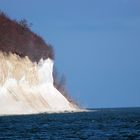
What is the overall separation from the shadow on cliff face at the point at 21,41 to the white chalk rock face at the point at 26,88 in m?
1.25

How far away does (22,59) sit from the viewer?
106 m

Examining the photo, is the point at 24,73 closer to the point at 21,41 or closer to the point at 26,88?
the point at 26,88

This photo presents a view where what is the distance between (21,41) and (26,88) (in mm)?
7862

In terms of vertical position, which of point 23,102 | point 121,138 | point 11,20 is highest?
point 11,20

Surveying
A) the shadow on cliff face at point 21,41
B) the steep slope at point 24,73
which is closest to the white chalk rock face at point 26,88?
the steep slope at point 24,73

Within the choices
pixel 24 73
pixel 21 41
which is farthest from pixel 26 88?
pixel 21 41

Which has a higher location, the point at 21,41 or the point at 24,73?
the point at 21,41

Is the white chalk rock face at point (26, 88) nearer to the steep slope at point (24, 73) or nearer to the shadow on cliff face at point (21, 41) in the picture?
the steep slope at point (24, 73)

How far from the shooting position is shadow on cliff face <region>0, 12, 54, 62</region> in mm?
101438

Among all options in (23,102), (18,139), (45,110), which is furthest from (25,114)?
(18,139)

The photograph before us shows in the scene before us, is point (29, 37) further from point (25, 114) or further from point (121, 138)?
point (121, 138)

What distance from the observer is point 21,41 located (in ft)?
349

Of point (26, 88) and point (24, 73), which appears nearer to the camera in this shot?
point (26, 88)

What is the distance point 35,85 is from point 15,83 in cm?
1011
